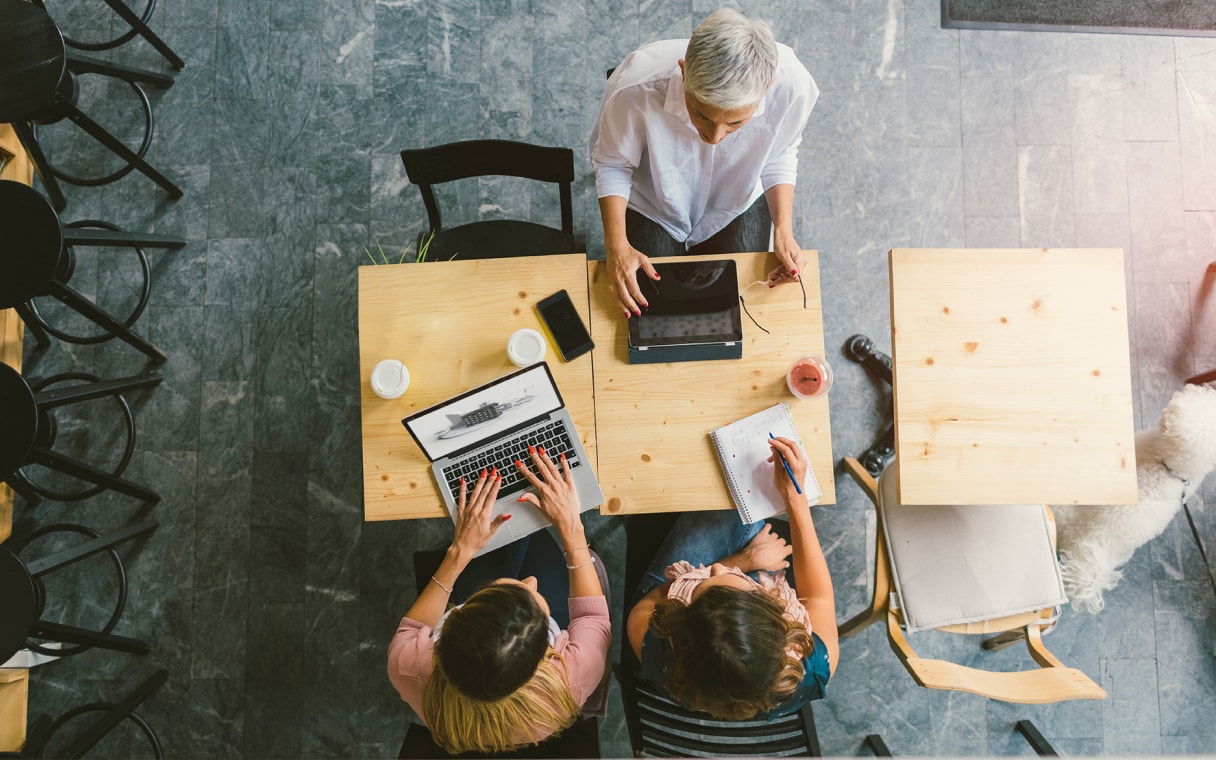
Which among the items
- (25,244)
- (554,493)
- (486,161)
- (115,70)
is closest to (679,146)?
(486,161)

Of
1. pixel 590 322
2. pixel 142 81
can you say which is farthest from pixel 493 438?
pixel 142 81

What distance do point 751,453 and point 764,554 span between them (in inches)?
13.3

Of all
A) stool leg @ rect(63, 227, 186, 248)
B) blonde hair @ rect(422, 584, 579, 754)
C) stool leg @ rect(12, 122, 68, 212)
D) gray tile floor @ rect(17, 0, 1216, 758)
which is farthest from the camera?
gray tile floor @ rect(17, 0, 1216, 758)

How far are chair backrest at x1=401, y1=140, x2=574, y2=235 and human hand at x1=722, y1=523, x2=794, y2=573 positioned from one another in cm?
110

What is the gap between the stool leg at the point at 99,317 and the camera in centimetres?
188

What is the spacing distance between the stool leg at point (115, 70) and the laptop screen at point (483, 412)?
64.4 inches

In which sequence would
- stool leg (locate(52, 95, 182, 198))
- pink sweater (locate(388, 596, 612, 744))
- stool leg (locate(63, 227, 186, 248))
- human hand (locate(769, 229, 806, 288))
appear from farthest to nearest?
1. stool leg (locate(52, 95, 182, 198))
2. stool leg (locate(63, 227, 186, 248))
3. human hand (locate(769, 229, 806, 288))
4. pink sweater (locate(388, 596, 612, 744))

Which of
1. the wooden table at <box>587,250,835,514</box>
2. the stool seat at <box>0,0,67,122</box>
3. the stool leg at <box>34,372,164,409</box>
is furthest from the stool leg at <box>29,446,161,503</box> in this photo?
the wooden table at <box>587,250,835,514</box>

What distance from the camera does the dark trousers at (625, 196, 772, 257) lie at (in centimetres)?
206

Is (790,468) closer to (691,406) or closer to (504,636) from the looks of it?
(691,406)

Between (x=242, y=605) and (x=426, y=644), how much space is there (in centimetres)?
114

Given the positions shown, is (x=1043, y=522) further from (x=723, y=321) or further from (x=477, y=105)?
(x=477, y=105)

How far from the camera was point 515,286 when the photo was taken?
1.76 meters

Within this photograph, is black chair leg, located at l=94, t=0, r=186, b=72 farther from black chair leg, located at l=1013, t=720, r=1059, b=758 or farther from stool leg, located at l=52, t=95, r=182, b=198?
black chair leg, located at l=1013, t=720, r=1059, b=758
